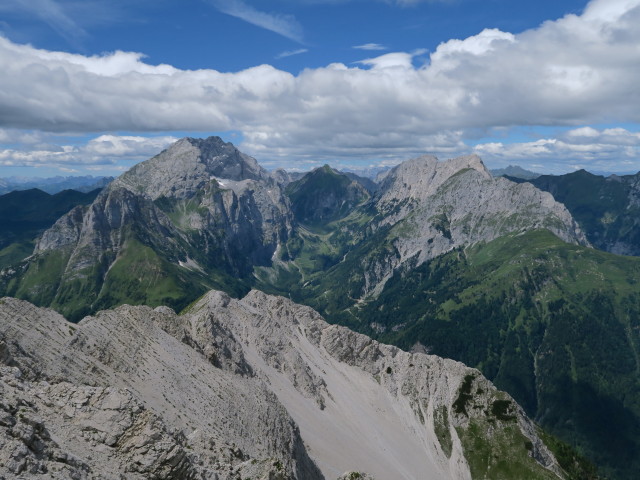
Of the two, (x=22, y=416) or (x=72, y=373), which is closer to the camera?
(x=22, y=416)

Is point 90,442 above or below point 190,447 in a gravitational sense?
above

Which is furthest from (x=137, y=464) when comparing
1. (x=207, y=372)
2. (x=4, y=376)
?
(x=207, y=372)

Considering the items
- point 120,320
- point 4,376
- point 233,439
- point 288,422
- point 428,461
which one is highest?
point 4,376

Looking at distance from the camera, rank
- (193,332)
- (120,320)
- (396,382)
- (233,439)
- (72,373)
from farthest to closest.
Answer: (396,382)
(193,332)
(120,320)
(233,439)
(72,373)

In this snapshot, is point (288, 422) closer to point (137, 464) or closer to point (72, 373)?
point (72, 373)

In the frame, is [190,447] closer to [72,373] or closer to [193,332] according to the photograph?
[72,373]

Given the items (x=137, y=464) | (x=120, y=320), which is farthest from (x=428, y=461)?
(x=137, y=464)

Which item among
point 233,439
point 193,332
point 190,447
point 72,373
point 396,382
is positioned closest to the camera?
point 190,447
